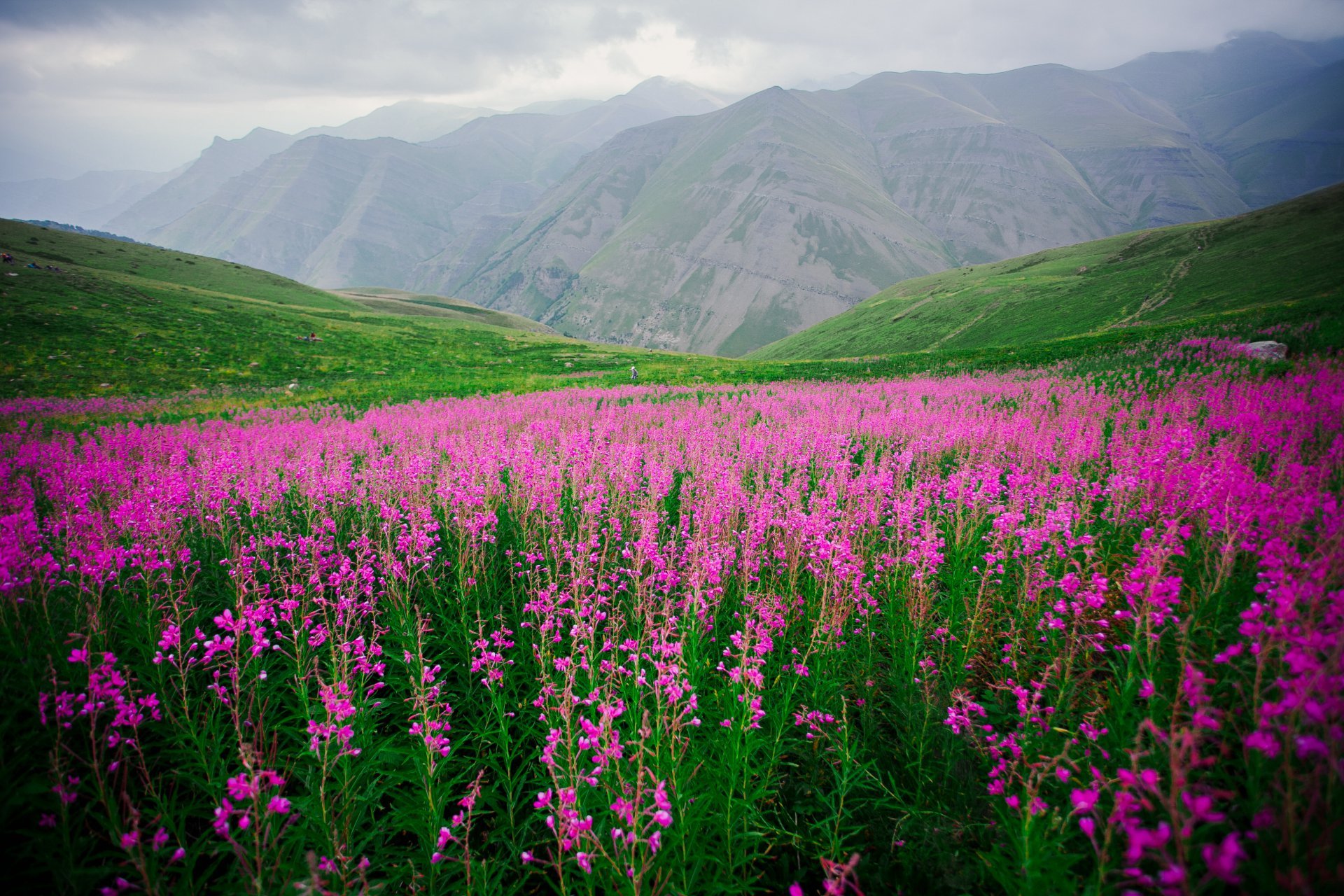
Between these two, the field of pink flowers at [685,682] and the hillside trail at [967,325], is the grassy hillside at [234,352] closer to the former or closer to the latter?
the field of pink flowers at [685,682]

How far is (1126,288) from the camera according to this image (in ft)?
255

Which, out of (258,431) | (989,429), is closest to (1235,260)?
(989,429)

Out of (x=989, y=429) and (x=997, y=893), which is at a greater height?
(x=989, y=429)

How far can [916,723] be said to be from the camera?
12.2ft

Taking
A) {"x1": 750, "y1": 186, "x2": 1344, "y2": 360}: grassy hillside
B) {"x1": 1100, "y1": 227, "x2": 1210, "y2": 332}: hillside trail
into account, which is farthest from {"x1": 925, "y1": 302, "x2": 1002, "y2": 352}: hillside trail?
{"x1": 1100, "y1": 227, "x2": 1210, "y2": 332}: hillside trail

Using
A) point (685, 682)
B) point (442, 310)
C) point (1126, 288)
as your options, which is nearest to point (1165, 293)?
point (1126, 288)

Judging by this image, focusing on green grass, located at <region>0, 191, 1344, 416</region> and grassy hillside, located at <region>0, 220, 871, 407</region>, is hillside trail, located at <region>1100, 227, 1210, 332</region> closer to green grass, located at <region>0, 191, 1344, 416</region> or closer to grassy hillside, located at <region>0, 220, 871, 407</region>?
green grass, located at <region>0, 191, 1344, 416</region>

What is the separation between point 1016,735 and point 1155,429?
784 centimetres

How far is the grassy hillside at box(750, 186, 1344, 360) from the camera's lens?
6169cm

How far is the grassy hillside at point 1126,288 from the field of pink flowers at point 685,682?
175 feet

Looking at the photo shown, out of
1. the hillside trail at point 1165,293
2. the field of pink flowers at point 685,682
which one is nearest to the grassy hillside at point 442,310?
the hillside trail at point 1165,293

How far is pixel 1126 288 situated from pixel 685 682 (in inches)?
4148

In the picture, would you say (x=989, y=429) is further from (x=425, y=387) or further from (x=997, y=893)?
(x=425, y=387)

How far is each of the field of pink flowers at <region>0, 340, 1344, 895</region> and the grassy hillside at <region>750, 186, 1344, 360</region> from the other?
53.3 m
